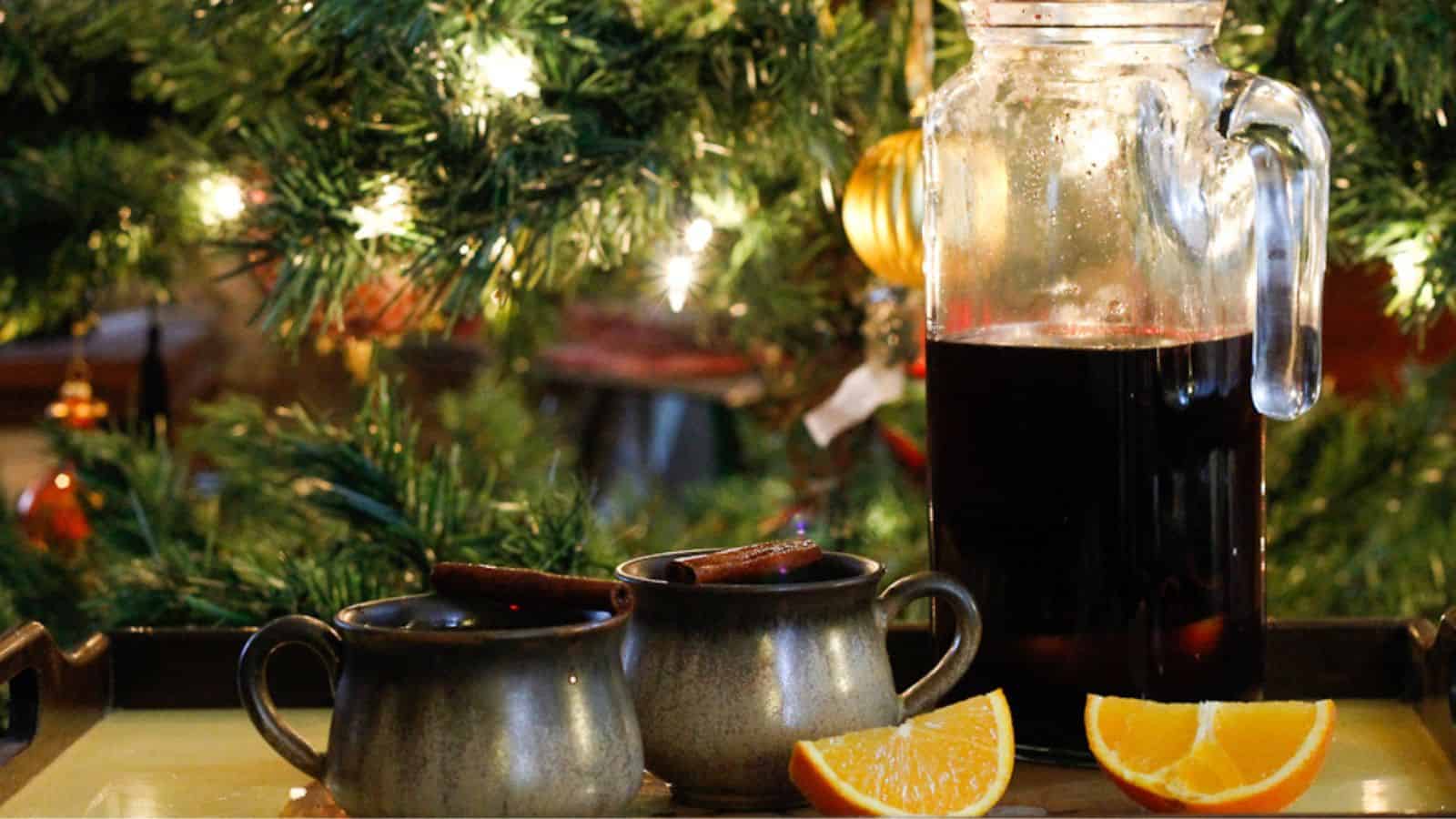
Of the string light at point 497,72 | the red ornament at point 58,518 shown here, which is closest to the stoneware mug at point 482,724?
the string light at point 497,72

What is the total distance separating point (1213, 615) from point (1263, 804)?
0.09 metres

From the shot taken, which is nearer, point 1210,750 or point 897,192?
point 1210,750

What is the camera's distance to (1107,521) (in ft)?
1.93

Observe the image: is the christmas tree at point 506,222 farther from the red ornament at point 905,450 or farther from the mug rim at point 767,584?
the mug rim at point 767,584

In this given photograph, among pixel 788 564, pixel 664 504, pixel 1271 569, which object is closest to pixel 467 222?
pixel 788 564

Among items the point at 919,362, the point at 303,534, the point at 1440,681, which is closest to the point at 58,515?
the point at 303,534

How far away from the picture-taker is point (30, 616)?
87 centimetres

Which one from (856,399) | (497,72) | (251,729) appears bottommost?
(251,729)

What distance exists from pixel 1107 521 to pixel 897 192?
0.63 ft

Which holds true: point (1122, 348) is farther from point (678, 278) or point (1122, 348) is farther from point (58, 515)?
point (58, 515)

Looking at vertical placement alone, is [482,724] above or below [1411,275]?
below

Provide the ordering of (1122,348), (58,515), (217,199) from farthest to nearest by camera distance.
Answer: (58,515)
(217,199)
(1122,348)

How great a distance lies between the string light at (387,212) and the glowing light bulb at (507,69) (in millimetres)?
52

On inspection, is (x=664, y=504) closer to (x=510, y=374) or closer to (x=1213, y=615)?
(x=510, y=374)
